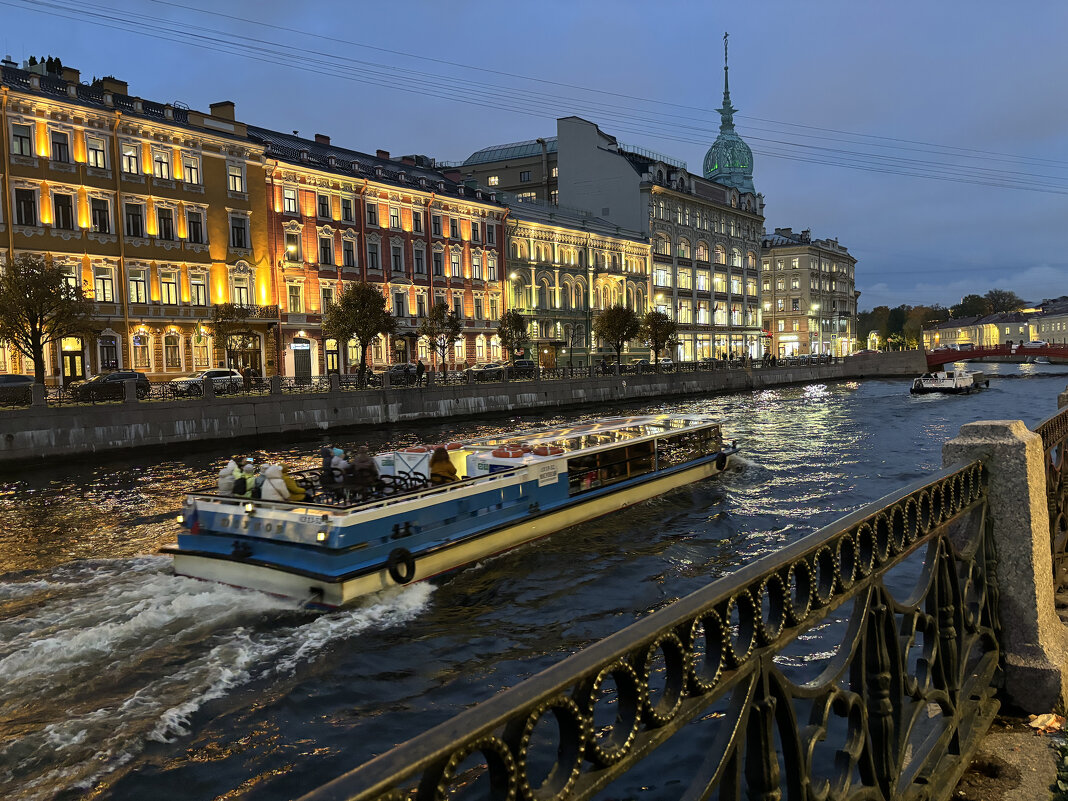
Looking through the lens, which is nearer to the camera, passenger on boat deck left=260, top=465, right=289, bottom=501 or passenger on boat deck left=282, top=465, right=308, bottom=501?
passenger on boat deck left=260, top=465, right=289, bottom=501

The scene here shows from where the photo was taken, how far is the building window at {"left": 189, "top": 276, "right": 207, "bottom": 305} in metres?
41.9

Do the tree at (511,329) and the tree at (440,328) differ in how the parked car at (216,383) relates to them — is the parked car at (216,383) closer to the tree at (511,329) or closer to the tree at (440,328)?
the tree at (440,328)

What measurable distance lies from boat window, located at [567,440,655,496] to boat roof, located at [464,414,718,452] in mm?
267

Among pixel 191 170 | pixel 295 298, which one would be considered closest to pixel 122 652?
pixel 191 170

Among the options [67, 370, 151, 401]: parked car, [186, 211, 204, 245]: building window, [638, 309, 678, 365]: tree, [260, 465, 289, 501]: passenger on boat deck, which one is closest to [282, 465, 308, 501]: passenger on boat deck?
[260, 465, 289, 501]: passenger on boat deck

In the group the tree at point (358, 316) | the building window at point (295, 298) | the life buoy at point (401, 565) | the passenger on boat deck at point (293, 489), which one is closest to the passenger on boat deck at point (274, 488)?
the passenger on boat deck at point (293, 489)

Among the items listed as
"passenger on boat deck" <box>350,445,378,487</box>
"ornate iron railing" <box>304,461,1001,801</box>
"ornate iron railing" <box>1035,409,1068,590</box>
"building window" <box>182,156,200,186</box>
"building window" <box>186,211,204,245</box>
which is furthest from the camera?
"building window" <box>186,211,204,245</box>

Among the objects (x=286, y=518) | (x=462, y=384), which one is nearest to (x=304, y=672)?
(x=286, y=518)

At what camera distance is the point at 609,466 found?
710 inches

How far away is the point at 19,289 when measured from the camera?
96.4 ft

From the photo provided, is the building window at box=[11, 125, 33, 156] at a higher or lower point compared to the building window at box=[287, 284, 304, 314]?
higher

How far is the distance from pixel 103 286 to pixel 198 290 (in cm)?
485

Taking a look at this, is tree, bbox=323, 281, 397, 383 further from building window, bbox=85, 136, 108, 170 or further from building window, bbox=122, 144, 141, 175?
building window, bbox=85, 136, 108, 170

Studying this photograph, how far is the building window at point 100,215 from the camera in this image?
38.1 m
